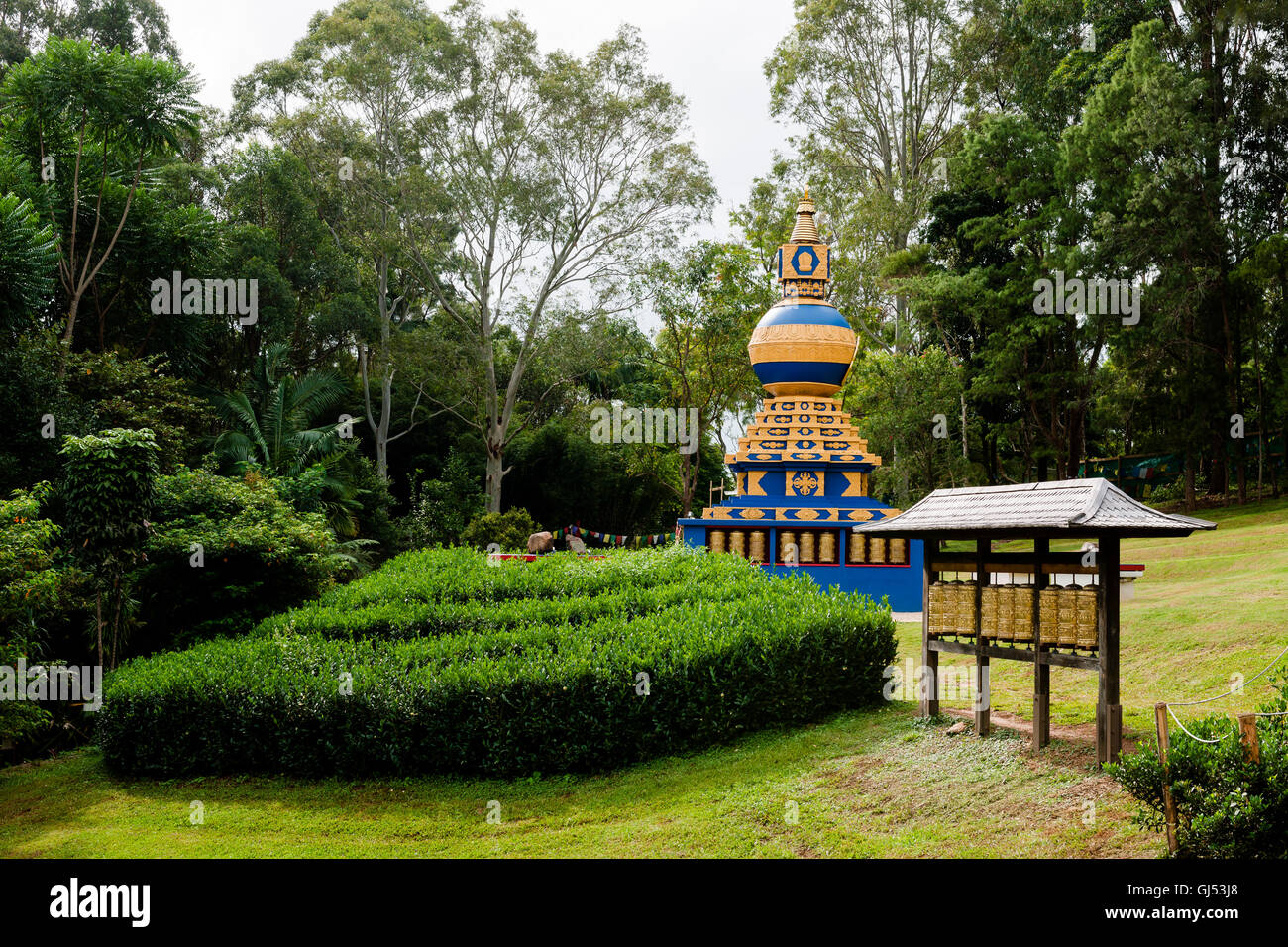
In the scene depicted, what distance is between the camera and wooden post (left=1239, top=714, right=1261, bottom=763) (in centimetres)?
607

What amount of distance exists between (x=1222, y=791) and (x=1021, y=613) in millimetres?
3170

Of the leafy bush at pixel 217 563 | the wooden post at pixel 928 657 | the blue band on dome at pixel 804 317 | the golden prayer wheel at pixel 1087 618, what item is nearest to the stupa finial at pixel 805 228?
the blue band on dome at pixel 804 317

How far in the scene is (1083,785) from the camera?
7723 millimetres

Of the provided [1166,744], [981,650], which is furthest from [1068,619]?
[1166,744]

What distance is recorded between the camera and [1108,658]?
326 inches

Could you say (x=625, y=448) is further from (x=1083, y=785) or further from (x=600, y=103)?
(x=1083, y=785)

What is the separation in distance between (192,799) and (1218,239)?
79.0 ft

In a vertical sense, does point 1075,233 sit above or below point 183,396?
above

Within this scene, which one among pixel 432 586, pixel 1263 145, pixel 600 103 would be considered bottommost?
pixel 432 586

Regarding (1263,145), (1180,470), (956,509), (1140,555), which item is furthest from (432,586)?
(1180,470)
